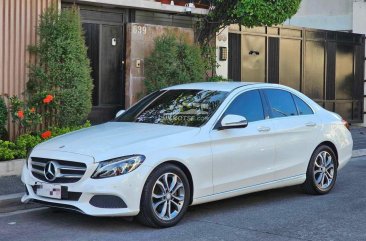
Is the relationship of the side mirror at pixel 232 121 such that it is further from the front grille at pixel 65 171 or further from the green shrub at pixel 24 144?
the green shrub at pixel 24 144

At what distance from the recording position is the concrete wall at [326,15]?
20578 mm

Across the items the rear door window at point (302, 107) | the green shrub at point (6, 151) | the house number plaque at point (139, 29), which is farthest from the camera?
the house number plaque at point (139, 29)

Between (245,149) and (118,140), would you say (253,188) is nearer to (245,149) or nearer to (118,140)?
(245,149)

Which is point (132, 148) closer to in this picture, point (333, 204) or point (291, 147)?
point (291, 147)

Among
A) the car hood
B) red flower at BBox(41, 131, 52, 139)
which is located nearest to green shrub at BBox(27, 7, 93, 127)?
red flower at BBox(41, 131, 52, 139)

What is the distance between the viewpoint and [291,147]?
8008mm

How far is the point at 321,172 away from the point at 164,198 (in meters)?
2.97

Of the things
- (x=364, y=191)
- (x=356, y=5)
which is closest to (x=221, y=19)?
(x=364, y=191)

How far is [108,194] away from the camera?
6.14 meters

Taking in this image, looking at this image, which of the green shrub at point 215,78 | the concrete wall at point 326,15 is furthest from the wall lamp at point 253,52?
the concrete wall at point 326,15

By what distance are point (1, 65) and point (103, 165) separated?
5.58m

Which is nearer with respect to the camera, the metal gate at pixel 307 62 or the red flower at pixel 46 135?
the red flower at pixel 46 135

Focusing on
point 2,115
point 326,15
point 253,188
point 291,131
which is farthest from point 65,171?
point 326,15

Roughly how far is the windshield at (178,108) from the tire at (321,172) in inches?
70.8
